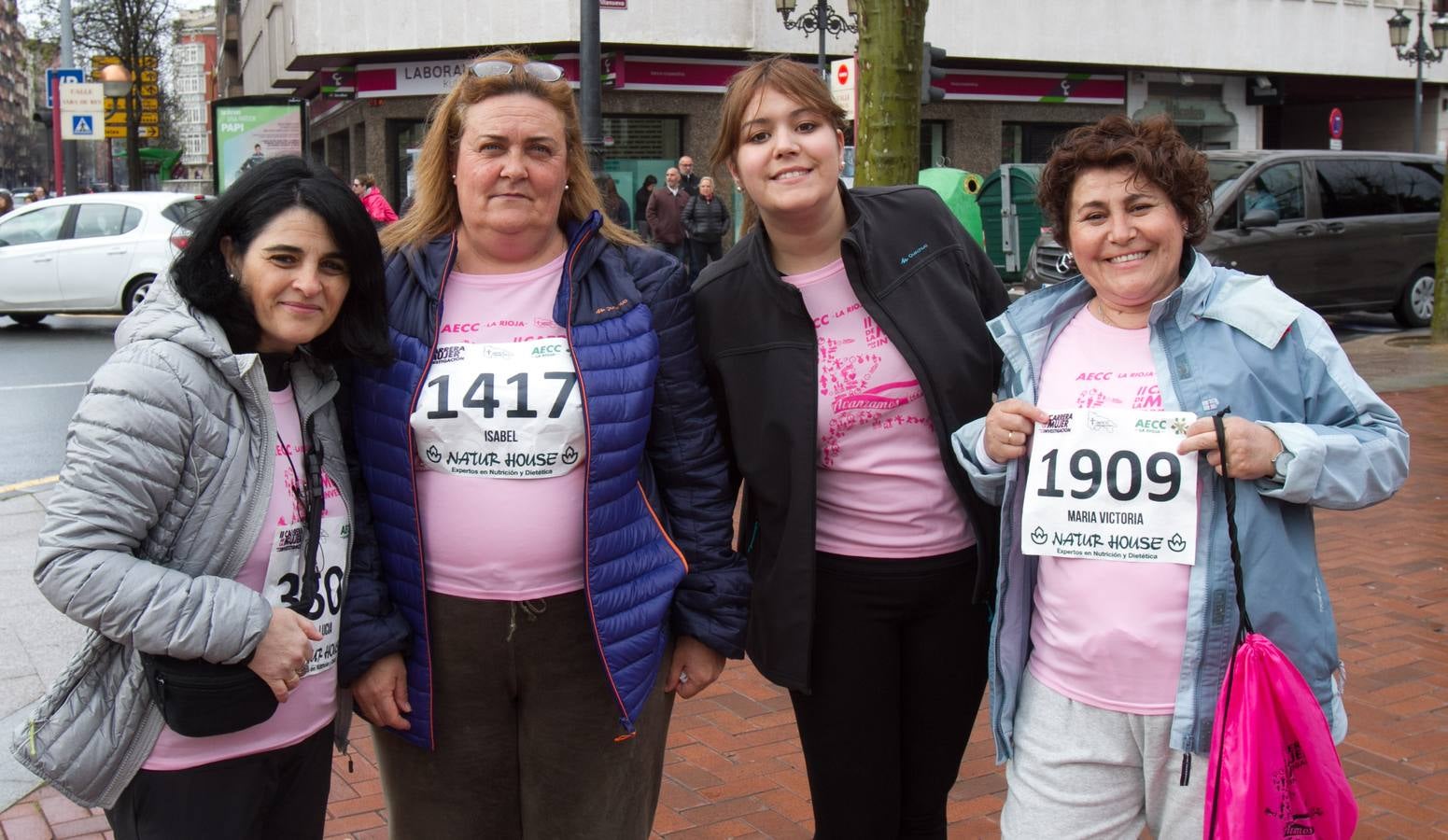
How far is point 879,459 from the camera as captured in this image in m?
2.74

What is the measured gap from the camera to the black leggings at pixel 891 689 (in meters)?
2.77

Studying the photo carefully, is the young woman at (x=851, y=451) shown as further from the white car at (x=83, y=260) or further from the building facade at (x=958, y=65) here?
the building facade at (x=958, y=65)

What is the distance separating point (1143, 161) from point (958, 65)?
81.8 feet

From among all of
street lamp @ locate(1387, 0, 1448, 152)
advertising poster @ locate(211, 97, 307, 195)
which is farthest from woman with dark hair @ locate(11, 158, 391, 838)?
street lamp @ locate(1387, 0, 1448, 152)

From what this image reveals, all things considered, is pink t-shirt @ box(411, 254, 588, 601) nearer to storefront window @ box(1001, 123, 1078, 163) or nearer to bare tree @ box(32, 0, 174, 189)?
storefront window @ box(1001, 123, 1078, 163)

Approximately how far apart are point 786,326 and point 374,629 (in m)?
1.01

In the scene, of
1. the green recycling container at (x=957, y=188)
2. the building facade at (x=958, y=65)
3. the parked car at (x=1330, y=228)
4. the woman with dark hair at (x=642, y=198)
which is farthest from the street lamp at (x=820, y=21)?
the parked car at (x=1330, y=228)

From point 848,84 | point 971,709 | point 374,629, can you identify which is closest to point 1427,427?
point 848,84

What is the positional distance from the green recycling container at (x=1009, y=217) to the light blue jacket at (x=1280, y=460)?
14.1 meters

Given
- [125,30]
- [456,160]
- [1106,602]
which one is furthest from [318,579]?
[125,30]

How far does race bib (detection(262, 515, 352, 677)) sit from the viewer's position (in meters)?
2.36

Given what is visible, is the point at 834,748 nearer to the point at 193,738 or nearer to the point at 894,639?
the point at 894,639

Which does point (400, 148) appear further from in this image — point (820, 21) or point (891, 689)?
point (891, 689)

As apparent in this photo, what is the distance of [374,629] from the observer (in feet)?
8.42
